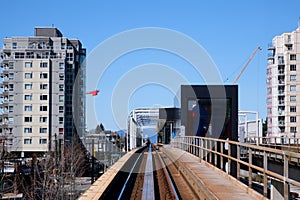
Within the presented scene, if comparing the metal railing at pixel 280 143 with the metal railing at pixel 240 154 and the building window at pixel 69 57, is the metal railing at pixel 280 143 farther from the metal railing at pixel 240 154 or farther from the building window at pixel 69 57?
the building window at pixel 69 57

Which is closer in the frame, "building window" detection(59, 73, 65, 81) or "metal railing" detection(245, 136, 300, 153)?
"metal railing" detection(245, 136, 300, 153)

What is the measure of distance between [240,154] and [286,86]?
253 ft

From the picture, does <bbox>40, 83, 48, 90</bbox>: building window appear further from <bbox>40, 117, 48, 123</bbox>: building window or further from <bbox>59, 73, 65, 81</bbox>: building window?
<bbox>40, 117, 48, 123</bbox>: building window

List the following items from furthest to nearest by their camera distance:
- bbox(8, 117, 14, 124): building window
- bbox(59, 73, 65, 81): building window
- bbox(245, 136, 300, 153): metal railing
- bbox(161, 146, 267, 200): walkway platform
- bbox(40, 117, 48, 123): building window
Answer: bbox(59, 73, 65, 81): building window
bbox(40, 117, 48, 123): building window
bbox(8, 117, 14, 124): building window
bbox(245, 136, 300, 153): metal railing
bbox(161, 146, 267, 200): walkway platform

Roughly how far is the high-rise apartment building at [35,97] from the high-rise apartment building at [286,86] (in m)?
36.2

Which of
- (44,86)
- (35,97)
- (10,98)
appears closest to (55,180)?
(35,97)

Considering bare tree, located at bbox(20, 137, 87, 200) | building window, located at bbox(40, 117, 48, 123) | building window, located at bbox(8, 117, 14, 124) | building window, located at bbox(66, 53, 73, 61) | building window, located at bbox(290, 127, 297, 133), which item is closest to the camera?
bare tree, located at bbox(20, 137, 87, 200)

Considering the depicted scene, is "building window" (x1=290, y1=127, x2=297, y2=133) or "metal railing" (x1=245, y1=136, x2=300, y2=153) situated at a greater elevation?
"metal railing" (x1=245, y1=136, x2=300, y2=153)

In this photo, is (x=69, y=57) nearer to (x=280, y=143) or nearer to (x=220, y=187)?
(x=280, y=143)

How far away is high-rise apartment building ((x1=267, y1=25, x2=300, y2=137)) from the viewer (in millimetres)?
87125

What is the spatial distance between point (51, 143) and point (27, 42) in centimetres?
2474

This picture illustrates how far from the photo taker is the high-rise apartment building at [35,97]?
237 ft

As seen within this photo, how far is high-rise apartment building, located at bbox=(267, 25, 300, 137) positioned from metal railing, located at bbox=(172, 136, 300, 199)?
2288 inches

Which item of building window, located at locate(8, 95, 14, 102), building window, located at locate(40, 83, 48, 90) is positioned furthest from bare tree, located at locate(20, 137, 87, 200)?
building window, located at locate(8, 95, 14, 102)
